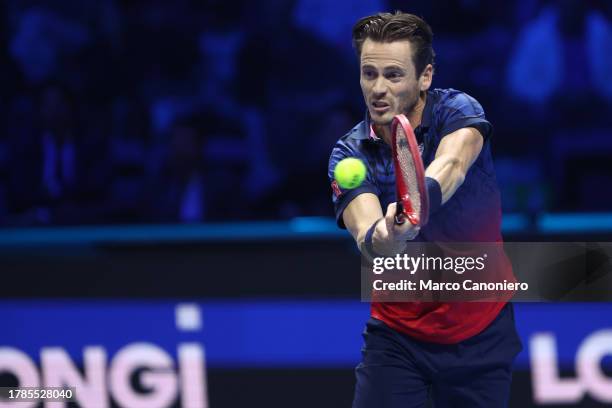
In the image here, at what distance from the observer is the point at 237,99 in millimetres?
7664

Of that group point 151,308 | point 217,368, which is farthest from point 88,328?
point 217,368

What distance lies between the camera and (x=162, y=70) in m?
7.87

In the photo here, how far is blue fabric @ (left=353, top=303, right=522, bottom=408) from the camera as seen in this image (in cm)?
351

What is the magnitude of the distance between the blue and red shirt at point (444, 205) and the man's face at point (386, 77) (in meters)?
0.13

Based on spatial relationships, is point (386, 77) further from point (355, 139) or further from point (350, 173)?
point (350, 173)

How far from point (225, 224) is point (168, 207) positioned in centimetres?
99

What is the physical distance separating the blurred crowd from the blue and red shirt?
3142 millimetres

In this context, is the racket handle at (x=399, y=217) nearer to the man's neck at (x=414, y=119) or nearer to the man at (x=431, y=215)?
the man at (x=431, y=215)

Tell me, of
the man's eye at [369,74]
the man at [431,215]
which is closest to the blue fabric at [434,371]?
the man at [431,215]

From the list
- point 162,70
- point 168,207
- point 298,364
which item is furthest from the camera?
point 162,70

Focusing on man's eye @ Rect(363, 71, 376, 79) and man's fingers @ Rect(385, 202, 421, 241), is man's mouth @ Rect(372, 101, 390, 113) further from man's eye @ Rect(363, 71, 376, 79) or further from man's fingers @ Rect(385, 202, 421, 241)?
man's fingers @ Rect(385, 202, 421, 241)

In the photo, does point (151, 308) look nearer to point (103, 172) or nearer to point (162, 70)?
point (103, 172)

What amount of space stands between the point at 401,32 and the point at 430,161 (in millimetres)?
459

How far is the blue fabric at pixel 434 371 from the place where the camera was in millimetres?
3510
